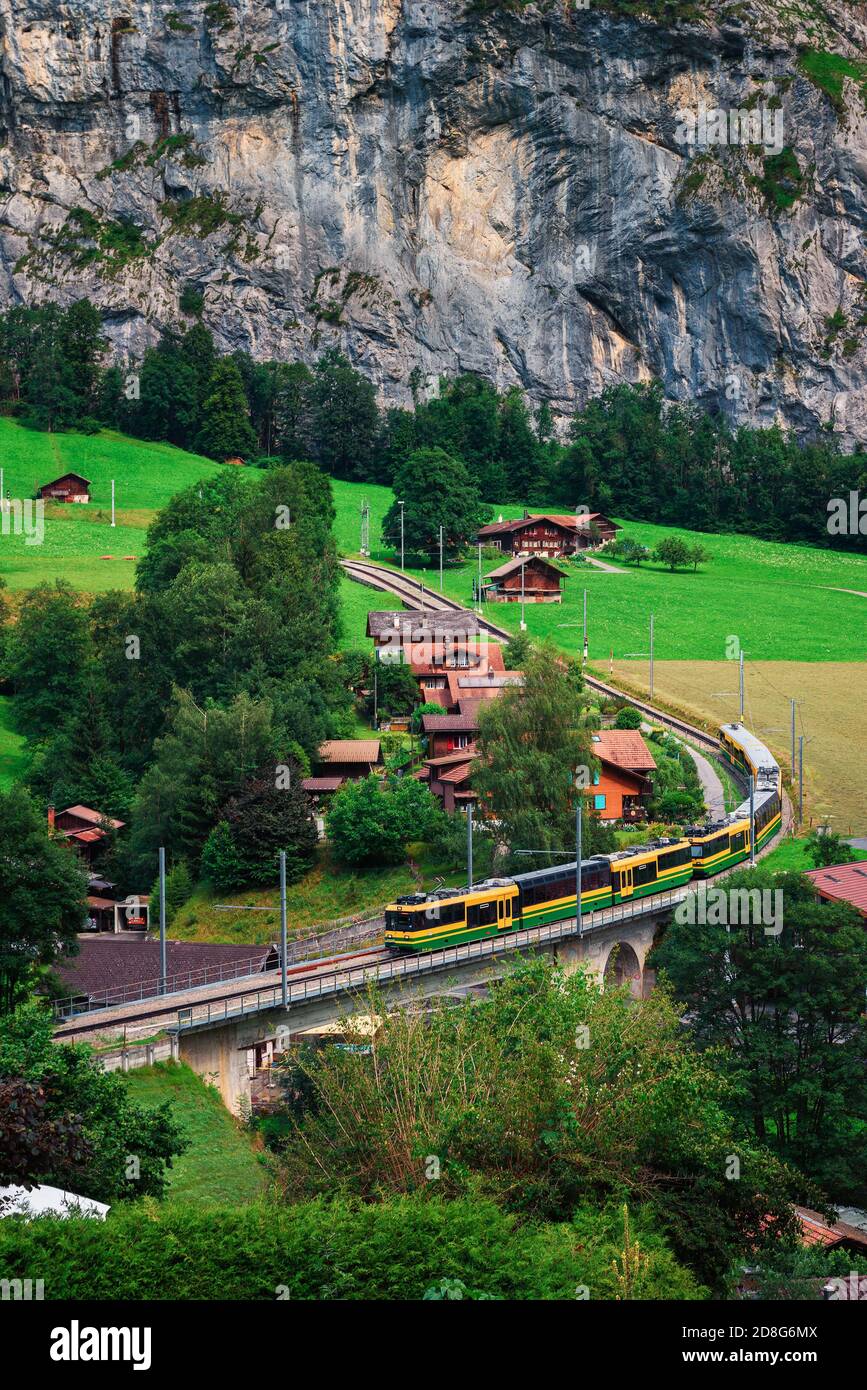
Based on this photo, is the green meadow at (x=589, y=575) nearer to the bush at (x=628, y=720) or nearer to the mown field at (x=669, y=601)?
the mown field at (x=669, y=601)

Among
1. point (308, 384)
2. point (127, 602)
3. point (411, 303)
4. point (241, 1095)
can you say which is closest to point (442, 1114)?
point (241, 1095)

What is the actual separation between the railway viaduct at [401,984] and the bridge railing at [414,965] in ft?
0.09

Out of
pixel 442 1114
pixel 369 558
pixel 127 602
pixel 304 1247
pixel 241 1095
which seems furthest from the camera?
pixel 369 558

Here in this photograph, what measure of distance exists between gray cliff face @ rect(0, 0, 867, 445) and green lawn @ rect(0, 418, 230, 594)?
38382 mm

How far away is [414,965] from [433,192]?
145 meters

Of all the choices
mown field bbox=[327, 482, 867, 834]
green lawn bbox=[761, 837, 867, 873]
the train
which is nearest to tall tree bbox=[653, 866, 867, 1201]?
the train

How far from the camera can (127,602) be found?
86750mm

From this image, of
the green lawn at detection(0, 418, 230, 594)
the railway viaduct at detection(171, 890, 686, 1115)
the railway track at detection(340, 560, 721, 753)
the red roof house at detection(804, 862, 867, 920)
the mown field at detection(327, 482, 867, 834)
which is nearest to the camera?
the railway viaduct at detection(171, 890, 686, 1115)

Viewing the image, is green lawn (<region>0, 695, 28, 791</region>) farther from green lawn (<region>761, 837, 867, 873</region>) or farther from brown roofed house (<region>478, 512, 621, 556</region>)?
brown roofed house (<region>478, 512, 621, 556</region>)

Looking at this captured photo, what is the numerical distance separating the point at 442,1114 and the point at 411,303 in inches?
6206

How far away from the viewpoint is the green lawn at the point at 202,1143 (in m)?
36.3

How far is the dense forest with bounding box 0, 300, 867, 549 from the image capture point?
147625mm

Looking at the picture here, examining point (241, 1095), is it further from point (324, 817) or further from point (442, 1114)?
point (324, 817)
